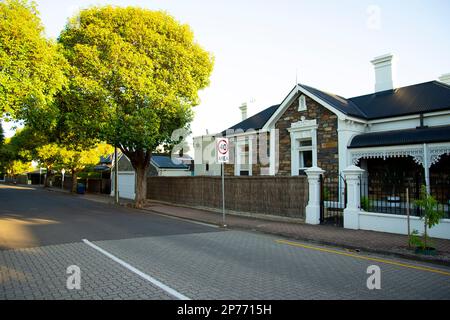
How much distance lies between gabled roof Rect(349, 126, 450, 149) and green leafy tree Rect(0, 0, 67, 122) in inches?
547

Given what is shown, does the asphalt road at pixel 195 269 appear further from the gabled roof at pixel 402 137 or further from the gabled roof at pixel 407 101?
the gabled roof at pixel 407 101

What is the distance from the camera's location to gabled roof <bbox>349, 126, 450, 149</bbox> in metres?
13.0

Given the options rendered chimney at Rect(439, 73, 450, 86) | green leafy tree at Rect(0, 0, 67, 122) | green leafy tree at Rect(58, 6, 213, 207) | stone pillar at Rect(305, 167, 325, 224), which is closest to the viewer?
green leafy tree at Rect(0, 0, 67, 122)

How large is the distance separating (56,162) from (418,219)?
121ft

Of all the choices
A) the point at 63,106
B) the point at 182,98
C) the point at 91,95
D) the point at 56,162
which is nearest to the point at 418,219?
the point at 182,98

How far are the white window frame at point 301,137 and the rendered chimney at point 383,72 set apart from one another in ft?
17.8

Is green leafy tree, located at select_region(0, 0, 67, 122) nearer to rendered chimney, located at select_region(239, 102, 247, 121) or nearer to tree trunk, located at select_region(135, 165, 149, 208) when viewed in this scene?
tree trunk, located at select_region(135, 165, 149, 208)

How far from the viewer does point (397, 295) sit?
16.0 feet

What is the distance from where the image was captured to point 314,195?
39.9 feet

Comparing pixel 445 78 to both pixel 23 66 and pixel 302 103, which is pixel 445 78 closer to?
pixel 302 103

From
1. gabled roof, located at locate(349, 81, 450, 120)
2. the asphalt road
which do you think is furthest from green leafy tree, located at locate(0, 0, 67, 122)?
gabled roof, located at locate(349, 81, 450, 120)

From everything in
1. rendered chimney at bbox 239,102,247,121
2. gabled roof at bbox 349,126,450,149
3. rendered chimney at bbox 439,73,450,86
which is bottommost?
gabled roof at bbox 349,126,450,149

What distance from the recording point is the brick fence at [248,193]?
13085mm
